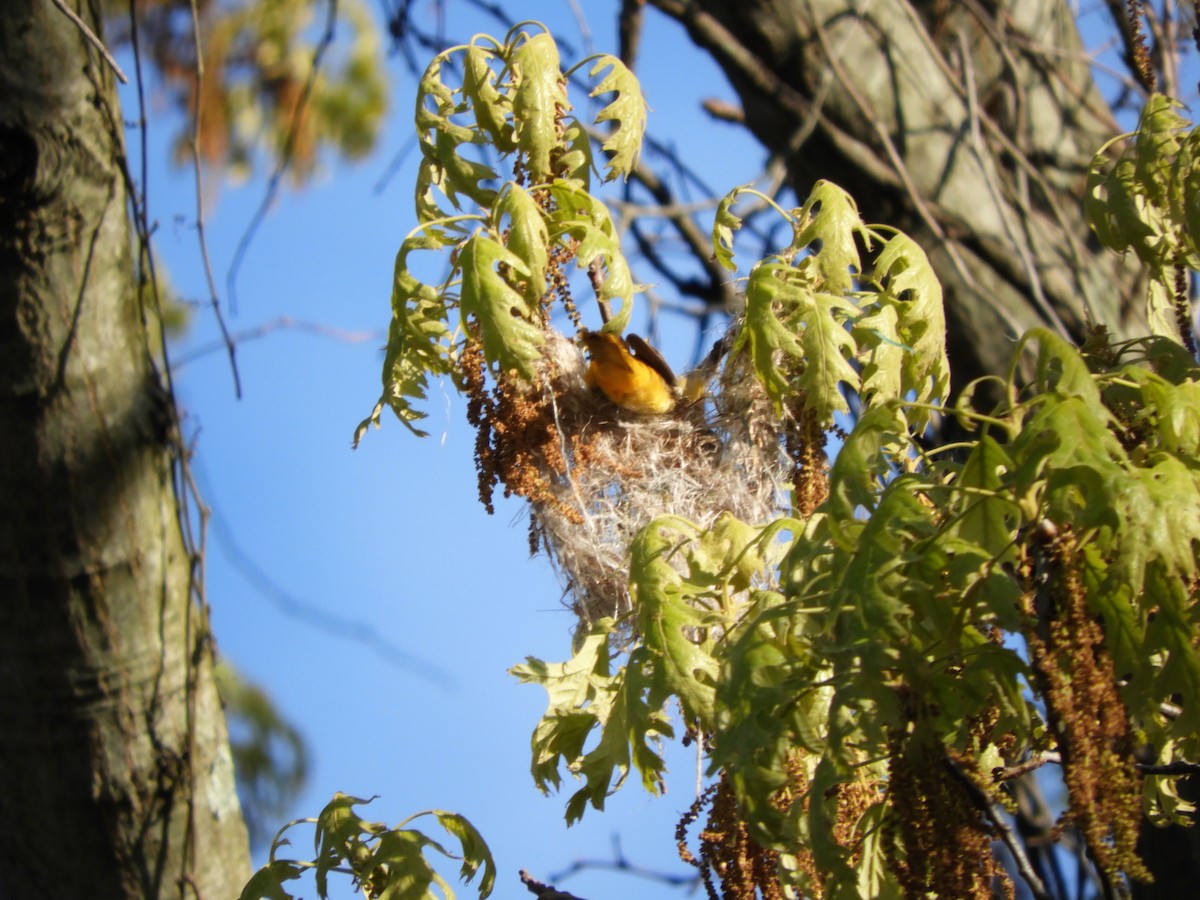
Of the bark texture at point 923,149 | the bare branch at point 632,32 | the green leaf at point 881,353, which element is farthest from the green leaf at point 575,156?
the bare branch at point 632,32

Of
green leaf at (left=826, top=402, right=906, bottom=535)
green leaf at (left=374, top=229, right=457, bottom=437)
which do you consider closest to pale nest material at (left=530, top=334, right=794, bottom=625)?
green leaf at (left=374, top=229, right=457, bottom=437)

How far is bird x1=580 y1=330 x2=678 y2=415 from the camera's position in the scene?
10.8ft

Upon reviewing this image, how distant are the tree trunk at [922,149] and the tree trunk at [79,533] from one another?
295 centimetres

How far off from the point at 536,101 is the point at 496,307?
523 mm

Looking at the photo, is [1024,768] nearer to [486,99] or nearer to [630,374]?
[630,374]

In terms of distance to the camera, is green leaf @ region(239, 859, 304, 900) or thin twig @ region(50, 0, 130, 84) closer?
green leaf @ region(239, 859, 304, 900)

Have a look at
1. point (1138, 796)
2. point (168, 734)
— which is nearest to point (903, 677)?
point (1138, 796)

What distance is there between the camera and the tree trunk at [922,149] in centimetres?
490

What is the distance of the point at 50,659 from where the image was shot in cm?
263

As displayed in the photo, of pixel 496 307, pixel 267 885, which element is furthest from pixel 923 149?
pixel 267 885

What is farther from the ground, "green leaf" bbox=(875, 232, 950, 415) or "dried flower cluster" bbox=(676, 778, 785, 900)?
"green leaf" bbox=(875, 232, 950, 415)

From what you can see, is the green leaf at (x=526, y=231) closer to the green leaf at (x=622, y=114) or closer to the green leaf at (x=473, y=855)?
the green leaf at (x=622, y=114)

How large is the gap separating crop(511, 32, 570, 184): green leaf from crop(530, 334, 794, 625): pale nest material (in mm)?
641

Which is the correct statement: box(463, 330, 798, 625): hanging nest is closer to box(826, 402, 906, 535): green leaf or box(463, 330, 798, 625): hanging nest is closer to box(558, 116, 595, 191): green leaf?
box(558, 116, 595, 191): green leaf
